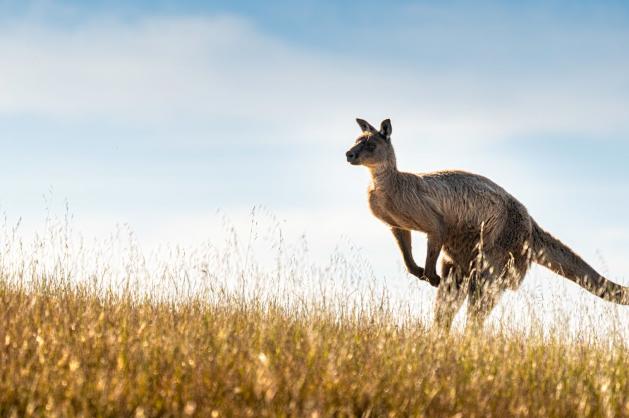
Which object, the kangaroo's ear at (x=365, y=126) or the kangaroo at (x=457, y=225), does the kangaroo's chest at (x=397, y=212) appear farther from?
the kangaroo's ear at (x=365, y=126)

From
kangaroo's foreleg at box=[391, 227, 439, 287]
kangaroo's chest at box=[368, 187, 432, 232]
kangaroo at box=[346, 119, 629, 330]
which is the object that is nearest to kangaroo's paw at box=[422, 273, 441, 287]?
kangaroo at box=[346, 119, 629, 330]

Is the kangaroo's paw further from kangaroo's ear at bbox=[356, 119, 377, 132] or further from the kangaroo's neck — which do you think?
kangaroo's ear at bbox=[356, 119, 377, 132]

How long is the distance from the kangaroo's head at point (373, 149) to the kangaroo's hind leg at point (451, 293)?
5.49 ft

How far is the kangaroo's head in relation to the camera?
10117 mm

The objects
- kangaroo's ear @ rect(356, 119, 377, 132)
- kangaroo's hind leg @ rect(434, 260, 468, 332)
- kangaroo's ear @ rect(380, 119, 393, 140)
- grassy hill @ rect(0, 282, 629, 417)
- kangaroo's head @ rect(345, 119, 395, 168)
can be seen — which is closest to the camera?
grassy hill @ rect(0, 282, 629, 417)

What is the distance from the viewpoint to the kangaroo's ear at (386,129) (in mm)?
10461

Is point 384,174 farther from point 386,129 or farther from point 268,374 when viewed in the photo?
point 268,374

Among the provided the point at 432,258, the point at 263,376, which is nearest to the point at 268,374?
the point at 263,376

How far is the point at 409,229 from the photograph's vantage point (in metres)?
10.1

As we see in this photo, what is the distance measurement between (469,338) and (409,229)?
11.5 ft

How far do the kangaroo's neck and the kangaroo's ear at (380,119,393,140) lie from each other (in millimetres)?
352

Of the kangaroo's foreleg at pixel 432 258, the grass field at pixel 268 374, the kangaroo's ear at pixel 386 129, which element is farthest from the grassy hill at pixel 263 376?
the kangaroo's ear at pixel 386 129

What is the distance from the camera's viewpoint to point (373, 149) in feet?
33.7

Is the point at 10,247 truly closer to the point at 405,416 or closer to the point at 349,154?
the point at 349,154
